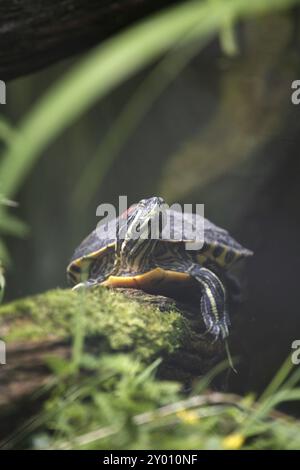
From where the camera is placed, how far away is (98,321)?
113cm

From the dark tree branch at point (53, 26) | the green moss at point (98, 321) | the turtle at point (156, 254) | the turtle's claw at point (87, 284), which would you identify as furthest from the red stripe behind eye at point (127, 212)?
the dark tree branch at point (53, 26)

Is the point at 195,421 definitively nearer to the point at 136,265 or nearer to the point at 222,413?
the point at 222,413

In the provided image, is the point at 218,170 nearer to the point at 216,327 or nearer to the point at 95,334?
the point at 216,327

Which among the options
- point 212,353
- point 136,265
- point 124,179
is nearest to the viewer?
point 212,353

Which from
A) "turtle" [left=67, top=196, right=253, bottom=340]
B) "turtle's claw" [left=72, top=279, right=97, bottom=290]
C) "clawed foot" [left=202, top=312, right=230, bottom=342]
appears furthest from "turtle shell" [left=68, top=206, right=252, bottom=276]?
"clawed foot" [left=202, top=312, right=230, bottom=342]

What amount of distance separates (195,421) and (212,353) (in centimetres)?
31

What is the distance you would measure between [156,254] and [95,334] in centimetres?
54

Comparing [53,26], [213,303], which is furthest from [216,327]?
[53,26]

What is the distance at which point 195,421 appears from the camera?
0.96 metres

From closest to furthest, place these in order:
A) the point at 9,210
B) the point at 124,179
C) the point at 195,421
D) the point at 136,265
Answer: the point at 195,421
the point at 136,265
the point at 124,179
the point at 9,210

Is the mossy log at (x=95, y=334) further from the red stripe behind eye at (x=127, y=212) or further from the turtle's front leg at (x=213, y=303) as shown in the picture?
the red stripe behind eye at (x=127, y=212)

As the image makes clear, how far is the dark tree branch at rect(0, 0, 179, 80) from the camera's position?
63.3 inches
